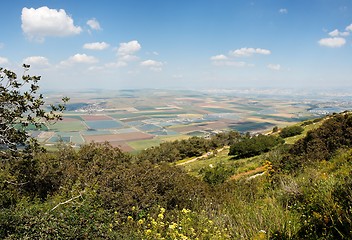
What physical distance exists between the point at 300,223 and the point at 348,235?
2.88ft

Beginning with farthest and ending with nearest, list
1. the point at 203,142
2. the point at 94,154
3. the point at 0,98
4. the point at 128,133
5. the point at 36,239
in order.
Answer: the point at 128,133
the point at 203,142
the point at 94,154
the point at 0,98
the point at 36,239

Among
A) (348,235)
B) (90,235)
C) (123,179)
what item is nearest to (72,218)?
(90,235)

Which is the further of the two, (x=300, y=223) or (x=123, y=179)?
(x=123, y=179)

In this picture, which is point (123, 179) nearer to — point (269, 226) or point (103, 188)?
point (103, 188)

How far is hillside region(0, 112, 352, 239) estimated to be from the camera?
185 inches

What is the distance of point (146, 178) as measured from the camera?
9.64m

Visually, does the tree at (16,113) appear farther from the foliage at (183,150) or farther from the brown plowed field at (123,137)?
the brown plowed field at (123,137)

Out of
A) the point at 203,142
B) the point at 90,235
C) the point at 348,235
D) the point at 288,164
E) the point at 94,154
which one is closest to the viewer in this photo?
the point at 348,235

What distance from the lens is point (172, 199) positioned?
890 centimetres

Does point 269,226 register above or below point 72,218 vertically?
above

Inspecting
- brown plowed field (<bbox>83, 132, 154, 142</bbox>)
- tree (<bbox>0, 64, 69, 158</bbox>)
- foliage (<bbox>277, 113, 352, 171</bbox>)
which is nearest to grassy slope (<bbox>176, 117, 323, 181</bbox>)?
foliage (<bbox>277, 113, 352, 171</bbox>)

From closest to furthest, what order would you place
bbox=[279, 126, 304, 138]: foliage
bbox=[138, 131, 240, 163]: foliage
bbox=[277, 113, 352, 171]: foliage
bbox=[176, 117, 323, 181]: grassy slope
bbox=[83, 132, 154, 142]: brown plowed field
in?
1. bbox=[277, 113, 352, 171]: foliage
2. bbox=[176, 117, 323, 181]: grassy slope
3. bbox=[279, 126, 304, 138]: foliage
4. bbox=[138, 131, 240, 163]: foliage
5. bbox=[83, 132, 154, 142]: brown plowed field

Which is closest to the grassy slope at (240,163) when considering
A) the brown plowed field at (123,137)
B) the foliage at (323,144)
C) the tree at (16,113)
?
the foliage at (323,144)

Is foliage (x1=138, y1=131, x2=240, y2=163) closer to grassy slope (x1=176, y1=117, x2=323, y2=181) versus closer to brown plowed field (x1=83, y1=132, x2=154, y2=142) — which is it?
grassy slope (x1=176, y1=117, x2=323, y2=181)
